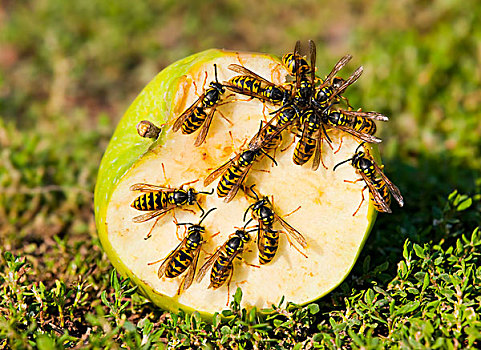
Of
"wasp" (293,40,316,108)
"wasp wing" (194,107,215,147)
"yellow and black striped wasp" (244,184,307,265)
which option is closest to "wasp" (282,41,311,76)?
"wasp" (293,40,316,108)

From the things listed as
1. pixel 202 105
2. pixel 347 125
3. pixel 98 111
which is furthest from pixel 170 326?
pixel 98 111

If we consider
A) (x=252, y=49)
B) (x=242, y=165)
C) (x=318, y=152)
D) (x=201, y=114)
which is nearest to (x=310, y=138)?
(x=318, y=152)

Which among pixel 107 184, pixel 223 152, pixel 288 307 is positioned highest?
pixel 223 152

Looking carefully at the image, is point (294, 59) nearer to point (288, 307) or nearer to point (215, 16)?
point (288, 307)

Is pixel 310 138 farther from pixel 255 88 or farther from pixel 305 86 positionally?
pixel 255 88

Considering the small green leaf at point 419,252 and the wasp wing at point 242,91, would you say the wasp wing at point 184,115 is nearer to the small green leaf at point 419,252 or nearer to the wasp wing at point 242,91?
the wasp wing at point 242,91

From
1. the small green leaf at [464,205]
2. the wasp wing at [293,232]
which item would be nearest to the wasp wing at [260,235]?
the wasp wing at [293,232]
